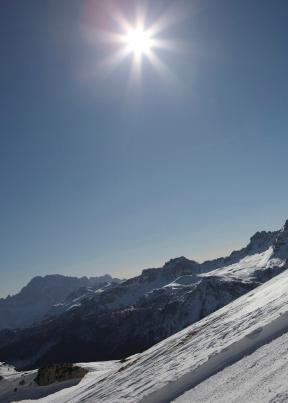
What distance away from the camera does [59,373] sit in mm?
48844

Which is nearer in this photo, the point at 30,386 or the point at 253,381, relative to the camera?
the point at 253,381

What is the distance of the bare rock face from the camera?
1901 inches

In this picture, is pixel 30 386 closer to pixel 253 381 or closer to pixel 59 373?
pixel 59 373

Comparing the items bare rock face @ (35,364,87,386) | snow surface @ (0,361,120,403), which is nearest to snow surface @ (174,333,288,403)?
snow surface @ (0,361,120,403)

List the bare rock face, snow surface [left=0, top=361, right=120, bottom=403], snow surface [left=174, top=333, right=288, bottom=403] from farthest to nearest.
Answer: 1. the bare rock face
2. snow surface [left=0, top=361, right=120, bottom=403]
3. snow surface [left=174, top=333, right=288, bottom=403]

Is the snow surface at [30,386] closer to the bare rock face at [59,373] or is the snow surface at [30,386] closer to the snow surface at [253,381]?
the bare rock face at [59,373]

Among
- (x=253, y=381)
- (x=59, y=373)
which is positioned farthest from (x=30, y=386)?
(x=253, y=381)

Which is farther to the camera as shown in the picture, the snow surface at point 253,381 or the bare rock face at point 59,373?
the bare rock face at point 59,373

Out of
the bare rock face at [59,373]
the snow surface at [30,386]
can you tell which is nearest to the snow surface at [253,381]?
the snow surface at [30,386]

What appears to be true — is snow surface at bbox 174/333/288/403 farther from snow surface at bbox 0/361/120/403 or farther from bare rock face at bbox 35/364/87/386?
bare rock face at bbox 35/364/87/386

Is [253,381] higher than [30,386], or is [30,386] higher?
[30,386]

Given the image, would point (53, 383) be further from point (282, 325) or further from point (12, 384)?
point (282, 325)

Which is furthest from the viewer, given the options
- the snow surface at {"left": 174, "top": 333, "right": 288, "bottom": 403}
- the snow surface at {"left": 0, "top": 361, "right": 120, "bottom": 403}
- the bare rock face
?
the bare rock face

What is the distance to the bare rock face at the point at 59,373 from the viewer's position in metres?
48.3
